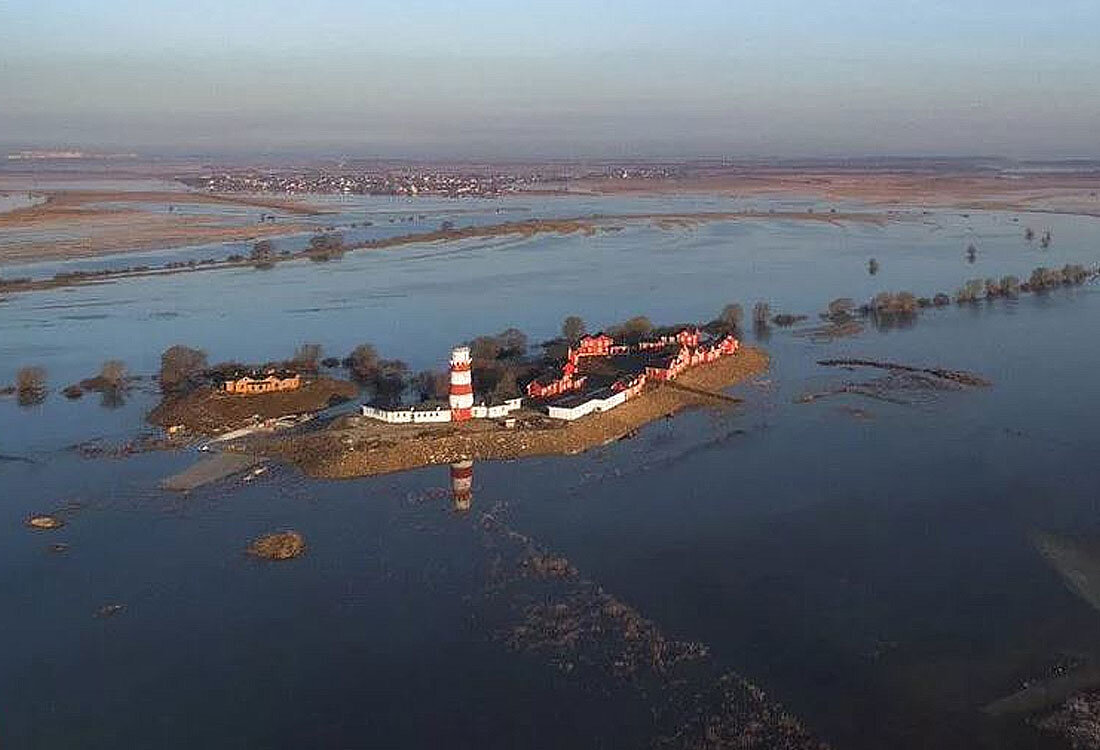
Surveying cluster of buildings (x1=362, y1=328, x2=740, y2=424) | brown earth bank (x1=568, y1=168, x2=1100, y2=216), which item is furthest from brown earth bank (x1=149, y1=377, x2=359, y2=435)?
brown earth bank (x1=568, y1=168, x2=1100, y2=216)

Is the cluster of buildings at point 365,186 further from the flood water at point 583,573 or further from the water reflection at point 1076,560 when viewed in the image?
the water reflection at point 1076,560

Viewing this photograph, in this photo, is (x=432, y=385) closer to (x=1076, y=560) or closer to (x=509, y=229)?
(x=1076, y=560)

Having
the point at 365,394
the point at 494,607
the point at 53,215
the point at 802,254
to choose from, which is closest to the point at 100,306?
the point at 365,394

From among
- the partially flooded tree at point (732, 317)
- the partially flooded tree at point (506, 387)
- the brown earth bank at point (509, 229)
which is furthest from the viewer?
the brown earth bank at point (509, 229)

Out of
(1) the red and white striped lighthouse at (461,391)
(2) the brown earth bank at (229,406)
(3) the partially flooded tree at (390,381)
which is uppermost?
(1) the red and white striped lighthouse at (461,391)

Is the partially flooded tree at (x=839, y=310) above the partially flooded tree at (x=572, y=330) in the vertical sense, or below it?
below

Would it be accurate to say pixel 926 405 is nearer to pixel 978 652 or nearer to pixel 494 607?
pixel 978 652

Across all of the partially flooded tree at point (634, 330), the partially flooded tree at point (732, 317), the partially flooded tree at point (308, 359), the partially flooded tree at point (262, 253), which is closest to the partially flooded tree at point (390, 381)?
the partially flooded tree at point (308, 359)
